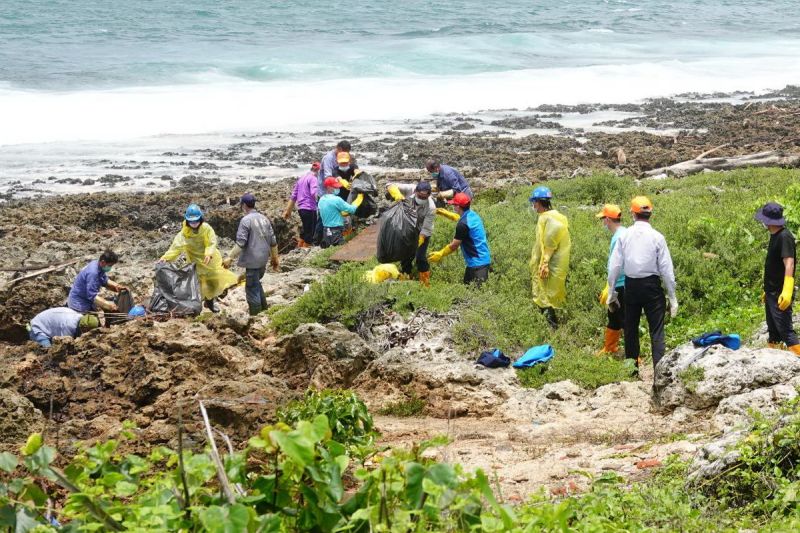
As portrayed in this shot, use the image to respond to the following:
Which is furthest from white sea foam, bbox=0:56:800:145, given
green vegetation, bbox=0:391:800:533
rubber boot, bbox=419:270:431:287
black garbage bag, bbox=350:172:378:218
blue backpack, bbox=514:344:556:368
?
green vegetation, bbox=0:391:800:533

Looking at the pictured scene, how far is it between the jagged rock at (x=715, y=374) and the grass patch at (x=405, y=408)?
2.04 metres

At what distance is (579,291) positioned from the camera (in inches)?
446

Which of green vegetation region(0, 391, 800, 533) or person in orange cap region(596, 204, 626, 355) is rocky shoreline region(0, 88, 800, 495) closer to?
person in orange cap region(596, 204, 626, 355)

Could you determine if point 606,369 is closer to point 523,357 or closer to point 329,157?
point 523,357

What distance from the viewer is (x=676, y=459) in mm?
6422

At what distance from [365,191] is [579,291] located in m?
5.08

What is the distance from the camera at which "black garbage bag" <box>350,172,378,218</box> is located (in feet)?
50.8

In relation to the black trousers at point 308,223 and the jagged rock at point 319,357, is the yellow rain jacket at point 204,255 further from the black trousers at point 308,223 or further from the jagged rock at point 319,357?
the black trousers at point 308,223

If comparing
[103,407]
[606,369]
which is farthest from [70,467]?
[606,369]

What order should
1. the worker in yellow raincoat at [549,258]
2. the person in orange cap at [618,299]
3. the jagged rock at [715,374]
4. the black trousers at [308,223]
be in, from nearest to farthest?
1. the jagged rock at [715,374]
2. the person in orange cap at [618,299]
3. the worker in yellow raincoat at [549,258]
4. the black trousers at [308,223]

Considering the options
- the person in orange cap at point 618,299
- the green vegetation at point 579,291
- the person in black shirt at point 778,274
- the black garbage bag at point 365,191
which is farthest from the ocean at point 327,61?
the person in black shirt at point 778,274

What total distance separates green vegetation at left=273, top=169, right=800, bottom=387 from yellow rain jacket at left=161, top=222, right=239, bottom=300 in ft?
3.83

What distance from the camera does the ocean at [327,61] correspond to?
121ft

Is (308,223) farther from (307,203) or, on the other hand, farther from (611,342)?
(611,342)
